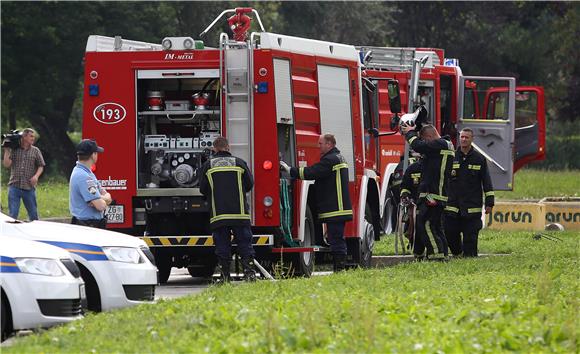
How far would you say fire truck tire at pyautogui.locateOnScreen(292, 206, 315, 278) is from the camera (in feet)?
53.9

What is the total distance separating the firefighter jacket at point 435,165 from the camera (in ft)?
57.8

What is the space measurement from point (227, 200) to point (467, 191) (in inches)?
164

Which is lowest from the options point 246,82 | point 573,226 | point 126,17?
point 573,226

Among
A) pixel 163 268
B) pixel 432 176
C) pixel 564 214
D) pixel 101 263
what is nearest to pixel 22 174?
pixel 163 268

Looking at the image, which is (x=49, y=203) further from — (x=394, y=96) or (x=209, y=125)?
(x=209, y=125)

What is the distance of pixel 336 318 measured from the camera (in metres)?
10.1

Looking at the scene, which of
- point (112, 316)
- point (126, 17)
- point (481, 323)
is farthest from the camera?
point (126, 17)

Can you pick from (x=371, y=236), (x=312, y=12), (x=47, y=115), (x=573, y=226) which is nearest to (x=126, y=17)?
(x=47, y=115)

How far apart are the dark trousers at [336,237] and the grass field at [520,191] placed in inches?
420

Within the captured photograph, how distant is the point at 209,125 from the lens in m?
16.5

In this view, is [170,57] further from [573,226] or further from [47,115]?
[47,115]

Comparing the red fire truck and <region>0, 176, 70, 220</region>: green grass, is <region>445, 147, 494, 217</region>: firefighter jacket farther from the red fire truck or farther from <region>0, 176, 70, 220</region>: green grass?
<region>0, 176, 70, 220</region>: green grass

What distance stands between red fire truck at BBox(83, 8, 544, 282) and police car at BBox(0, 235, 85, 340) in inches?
186

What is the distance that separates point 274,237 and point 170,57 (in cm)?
239
